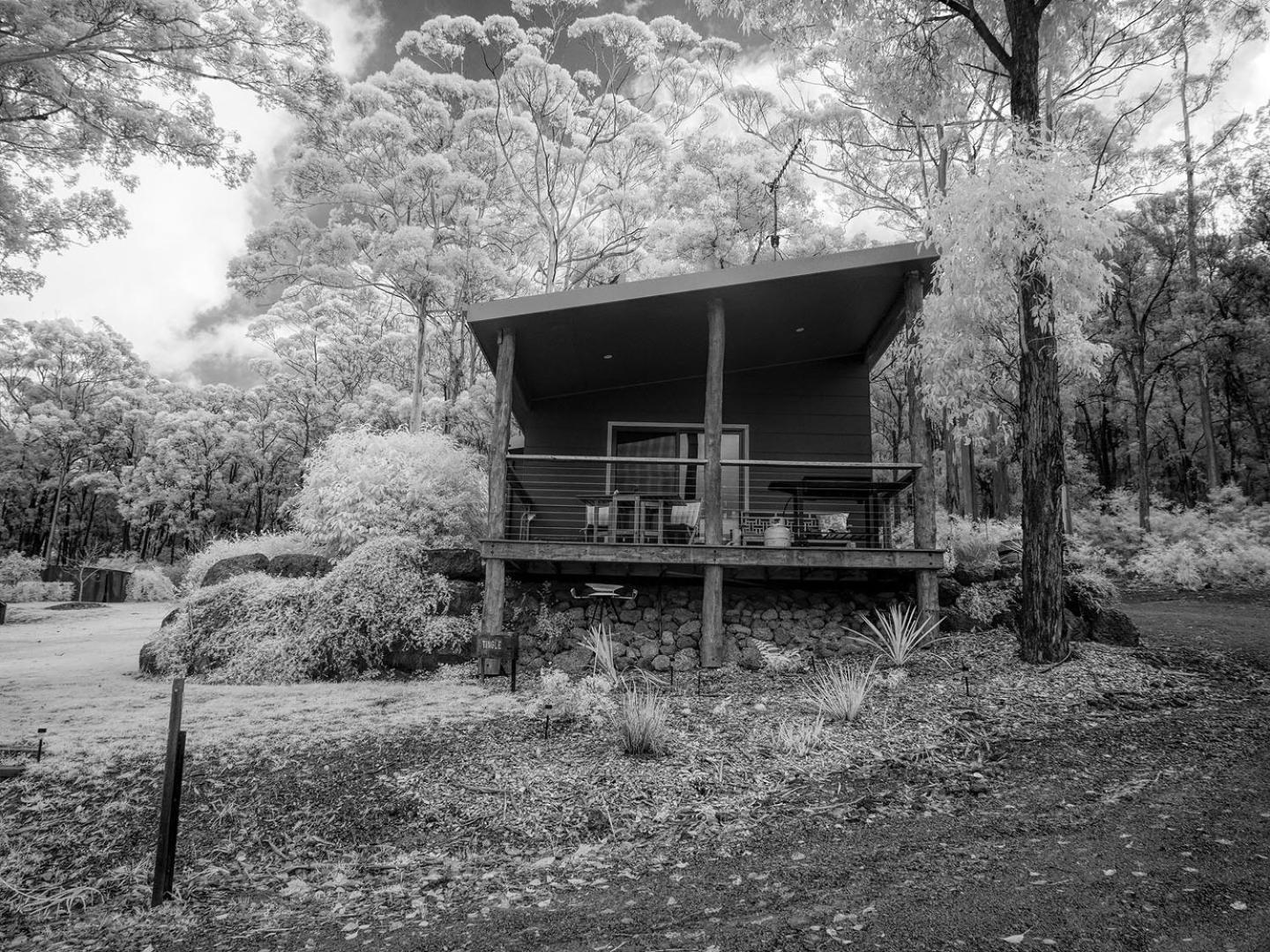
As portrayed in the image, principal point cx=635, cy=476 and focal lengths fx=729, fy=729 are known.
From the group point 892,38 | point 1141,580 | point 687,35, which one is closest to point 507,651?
point 892,38

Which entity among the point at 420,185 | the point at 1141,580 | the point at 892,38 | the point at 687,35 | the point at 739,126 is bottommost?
the point at 1141,580

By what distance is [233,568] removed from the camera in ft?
30.2

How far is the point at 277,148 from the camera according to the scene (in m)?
16.8

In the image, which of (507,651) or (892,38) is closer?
(507,651)

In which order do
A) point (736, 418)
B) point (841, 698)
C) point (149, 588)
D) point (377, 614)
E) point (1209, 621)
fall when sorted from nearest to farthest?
1. point (841, 698)
2. point (377, 614)
3. point (1209, 621)
4. point (736, 418)
5. point (149, 588)

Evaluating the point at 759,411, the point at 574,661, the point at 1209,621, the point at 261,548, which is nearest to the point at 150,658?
the point at 261,548

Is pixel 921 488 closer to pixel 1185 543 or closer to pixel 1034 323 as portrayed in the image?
pixel 1034 323

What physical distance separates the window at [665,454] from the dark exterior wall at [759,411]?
6.3 inches

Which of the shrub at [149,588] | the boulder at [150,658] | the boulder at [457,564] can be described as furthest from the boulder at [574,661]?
the shrub at [149,588]

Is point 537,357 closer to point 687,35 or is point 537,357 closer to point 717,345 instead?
point 717,345

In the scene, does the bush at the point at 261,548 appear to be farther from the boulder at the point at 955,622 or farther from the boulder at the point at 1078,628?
the boulder at the point at 1078,628

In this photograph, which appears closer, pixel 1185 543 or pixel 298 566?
pixel 298 566

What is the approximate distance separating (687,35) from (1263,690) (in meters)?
18.2

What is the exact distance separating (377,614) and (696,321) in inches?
205
